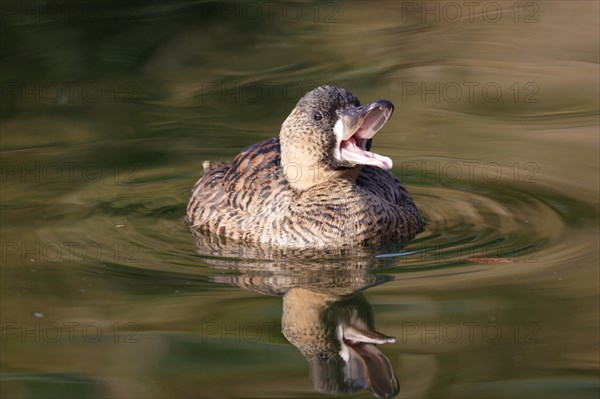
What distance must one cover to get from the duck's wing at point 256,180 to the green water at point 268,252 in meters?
0.42

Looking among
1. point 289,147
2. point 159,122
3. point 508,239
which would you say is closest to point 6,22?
point 159,122

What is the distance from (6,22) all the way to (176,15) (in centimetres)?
209

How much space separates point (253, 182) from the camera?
9812mm

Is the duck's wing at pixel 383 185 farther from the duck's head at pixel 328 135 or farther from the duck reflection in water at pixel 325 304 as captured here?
the duck reflection in water at pixel 325 304

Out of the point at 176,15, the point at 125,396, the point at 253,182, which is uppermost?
the point at 176,15

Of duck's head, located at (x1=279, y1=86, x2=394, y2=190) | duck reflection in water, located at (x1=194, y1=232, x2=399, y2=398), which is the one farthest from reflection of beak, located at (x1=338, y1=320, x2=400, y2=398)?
duck's head, located at (x1=279, y1=86, x2=394, y2=190)

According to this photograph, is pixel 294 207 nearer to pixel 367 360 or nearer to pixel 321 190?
pixel 321 190

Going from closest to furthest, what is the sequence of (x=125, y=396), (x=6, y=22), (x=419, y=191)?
(x=125, y=396)
(x=419, y=191)
(x=6, y=22)

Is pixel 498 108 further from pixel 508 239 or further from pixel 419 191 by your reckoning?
pixel 508 239

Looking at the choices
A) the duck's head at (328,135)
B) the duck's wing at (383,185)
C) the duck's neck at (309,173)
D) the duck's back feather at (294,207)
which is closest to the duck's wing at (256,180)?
the duck's back feather at (294,207)

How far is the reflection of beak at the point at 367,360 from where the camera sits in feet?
22.9

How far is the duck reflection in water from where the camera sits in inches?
283

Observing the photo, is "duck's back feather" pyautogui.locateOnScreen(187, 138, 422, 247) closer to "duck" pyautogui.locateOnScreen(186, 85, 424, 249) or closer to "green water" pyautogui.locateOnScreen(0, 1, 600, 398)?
"duck" pyautogui.locateOnScreen(186, 85, 424, 249)

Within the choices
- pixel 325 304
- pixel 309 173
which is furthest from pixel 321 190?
pixel 325 304
